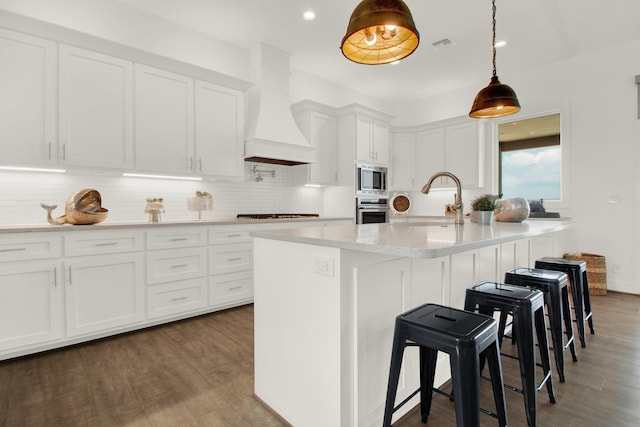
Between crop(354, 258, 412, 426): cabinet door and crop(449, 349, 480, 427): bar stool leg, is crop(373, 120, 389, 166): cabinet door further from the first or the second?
crop(449, 349, 480, 427): bar stool leg

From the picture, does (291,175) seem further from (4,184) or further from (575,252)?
(575,252)

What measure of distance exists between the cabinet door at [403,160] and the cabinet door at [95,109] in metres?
4.24

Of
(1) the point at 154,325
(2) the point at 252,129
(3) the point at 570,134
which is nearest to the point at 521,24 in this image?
(3) the point at 570,134

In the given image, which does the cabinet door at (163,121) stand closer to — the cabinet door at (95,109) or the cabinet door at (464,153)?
the cabinet door at (95,109)

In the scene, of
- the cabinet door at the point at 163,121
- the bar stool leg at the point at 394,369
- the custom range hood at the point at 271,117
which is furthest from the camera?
the custom range hood at the point at 271,117

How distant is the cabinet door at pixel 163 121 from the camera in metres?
3.14

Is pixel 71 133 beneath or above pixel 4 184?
above

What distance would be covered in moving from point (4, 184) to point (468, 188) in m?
5.69

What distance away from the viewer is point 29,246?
2320mm

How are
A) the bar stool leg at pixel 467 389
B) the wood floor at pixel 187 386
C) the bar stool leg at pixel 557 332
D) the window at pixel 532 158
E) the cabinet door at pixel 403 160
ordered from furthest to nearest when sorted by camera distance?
the cabinet door at pixel 403 160, the window at pixel 532 158, the bar stool leg at pixel 557 332, the wood floor at pixel 187 386, the bar stool leg at pixel 467 389

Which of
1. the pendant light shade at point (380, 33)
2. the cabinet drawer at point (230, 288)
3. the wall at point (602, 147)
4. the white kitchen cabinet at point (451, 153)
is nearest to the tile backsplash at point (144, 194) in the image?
the cabinet drawer at point (230, 288)

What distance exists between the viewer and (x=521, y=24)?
361cm

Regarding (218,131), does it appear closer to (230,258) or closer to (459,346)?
(230,258)

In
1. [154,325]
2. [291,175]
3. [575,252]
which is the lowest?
[154,325]
